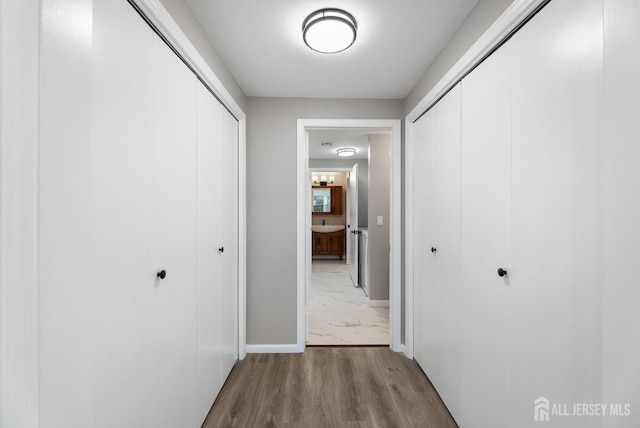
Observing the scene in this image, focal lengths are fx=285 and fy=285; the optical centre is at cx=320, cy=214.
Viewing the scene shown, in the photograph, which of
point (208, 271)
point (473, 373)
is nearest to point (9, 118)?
point (208, 271)

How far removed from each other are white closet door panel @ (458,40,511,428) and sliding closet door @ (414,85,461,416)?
0.09 metres

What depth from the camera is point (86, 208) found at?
770 mm

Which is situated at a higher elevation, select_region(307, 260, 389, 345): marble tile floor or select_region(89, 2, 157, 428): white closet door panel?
select_region(89, 2, 157, 428): white closet door panel

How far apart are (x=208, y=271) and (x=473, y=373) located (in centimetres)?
164

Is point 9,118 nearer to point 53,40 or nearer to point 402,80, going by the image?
point 53,40

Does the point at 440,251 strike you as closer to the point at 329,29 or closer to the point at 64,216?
the point at 329,29

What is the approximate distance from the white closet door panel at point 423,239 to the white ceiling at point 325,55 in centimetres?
47

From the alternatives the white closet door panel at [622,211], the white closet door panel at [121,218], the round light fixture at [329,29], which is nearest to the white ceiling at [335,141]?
the round light fixture at [329,29]

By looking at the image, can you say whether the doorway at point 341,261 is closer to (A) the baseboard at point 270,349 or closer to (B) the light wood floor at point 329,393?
(A) the baseboard at point 270,349

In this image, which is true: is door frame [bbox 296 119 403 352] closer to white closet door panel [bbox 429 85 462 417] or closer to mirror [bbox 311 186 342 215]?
white closet door panel [bbox 429 85 462 417]

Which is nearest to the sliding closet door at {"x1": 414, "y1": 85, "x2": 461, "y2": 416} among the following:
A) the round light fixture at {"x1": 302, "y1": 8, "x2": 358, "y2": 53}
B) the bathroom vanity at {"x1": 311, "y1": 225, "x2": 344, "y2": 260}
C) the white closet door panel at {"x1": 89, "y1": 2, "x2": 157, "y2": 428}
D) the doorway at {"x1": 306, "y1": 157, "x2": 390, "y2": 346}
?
the round light fixture at {"x1": 302, "y1": 8, "x2": 358, "y2": 53}

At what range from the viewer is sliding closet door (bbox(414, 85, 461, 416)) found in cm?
174

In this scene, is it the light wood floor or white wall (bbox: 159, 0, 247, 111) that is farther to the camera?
the light wood floor

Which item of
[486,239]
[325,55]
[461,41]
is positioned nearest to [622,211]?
[486,239]
